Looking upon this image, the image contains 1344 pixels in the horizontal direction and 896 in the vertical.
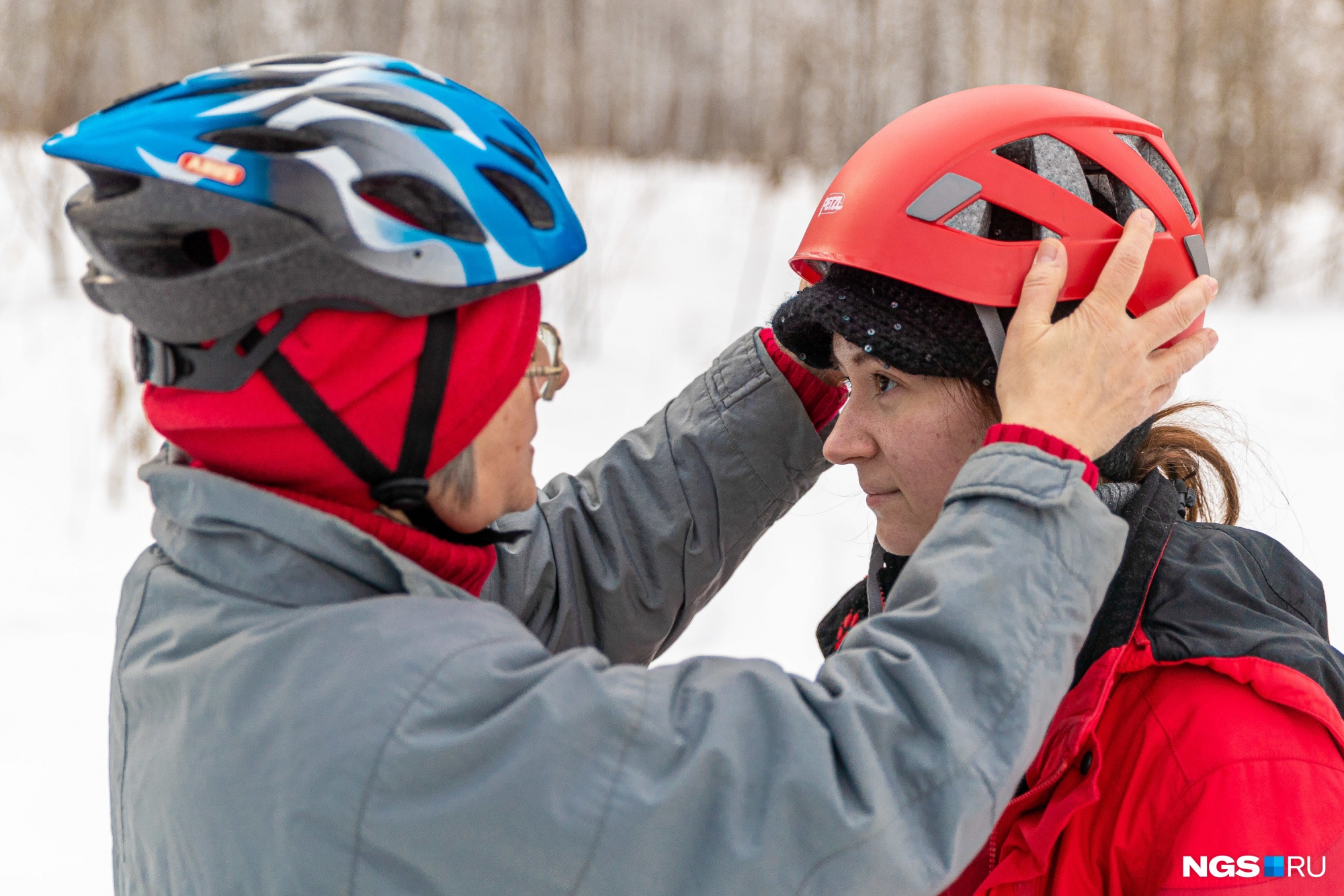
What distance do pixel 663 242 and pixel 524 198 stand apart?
9.13m

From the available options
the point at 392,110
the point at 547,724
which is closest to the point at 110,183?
the point at 392,110

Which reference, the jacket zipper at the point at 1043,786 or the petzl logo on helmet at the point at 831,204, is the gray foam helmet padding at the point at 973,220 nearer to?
the petzl logo on helmet at the point at 831,204

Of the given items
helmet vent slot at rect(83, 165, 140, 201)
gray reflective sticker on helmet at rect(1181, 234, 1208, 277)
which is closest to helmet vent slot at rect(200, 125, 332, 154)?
helmet vent slot at rect(83, 165, 140, 201)

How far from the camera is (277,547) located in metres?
1.25

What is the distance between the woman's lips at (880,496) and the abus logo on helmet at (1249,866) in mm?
678

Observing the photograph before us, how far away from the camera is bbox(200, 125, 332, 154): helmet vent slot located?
125 centimetres

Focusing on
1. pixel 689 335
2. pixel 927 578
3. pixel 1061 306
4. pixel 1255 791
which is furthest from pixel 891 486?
pixel 689 335

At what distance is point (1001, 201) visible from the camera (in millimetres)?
1606

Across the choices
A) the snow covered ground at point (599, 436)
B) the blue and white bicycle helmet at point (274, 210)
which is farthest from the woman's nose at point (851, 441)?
the snow covered ground at point (599, 436)

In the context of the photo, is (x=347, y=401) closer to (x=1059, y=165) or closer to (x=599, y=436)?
(x=1059, y=165)

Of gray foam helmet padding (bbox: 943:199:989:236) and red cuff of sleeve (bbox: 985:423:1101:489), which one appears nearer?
red cuff of sleeve (bbox: 985:423:1101:489)

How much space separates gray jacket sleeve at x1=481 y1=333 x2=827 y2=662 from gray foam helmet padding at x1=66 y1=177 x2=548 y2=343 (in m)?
0.74

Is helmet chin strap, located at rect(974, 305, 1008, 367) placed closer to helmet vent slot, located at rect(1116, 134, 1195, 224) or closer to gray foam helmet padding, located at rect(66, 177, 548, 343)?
helmet vent slot, located at rect(1116, 134, 1195, 224)

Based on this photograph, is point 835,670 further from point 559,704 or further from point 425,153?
point 425,153
